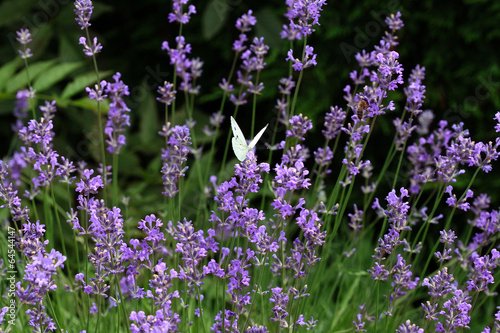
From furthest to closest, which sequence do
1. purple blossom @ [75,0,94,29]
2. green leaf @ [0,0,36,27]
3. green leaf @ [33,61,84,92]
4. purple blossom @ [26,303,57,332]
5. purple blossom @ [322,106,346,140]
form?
green leaf @ [0,0,36,27], green leaf @ [33,61,84,92], purple blossom @ [322,106,346,140], purple blossom @ [75,0,94,29], purple blossom @ [26,303,57,332]

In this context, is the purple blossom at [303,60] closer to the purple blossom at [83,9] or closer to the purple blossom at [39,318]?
the purple blossom at [83,9]

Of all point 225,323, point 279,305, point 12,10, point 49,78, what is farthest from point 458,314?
point 12,10

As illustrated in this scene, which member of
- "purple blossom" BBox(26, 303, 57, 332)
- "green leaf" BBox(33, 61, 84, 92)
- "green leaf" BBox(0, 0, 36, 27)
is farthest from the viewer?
"green leaf" BBox(0, 0, 36, 27)

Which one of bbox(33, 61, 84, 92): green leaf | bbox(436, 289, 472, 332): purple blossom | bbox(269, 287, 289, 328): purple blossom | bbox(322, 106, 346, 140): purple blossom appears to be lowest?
bbox(436, 289, 472, 332): purple blossom

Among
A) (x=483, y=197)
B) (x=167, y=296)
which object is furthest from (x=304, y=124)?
(x=483, y=197)

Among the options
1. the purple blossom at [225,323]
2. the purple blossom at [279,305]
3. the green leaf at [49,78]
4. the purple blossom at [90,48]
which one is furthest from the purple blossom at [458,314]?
the green leaf at [49,78]

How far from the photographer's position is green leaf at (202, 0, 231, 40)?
3.05m

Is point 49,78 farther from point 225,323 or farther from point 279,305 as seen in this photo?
point 279,305

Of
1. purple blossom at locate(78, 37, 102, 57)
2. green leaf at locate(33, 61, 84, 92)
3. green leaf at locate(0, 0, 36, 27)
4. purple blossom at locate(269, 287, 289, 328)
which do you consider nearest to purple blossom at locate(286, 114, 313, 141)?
purple blossom at locate(269, 287, 289, 328)

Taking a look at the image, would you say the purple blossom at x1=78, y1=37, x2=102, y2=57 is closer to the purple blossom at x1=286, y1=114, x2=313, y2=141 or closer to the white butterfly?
the white butterfly

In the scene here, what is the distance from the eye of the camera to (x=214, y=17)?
122 inches

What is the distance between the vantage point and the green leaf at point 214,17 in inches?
120

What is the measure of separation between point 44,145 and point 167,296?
590mm

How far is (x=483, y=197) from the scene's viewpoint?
2154mm
